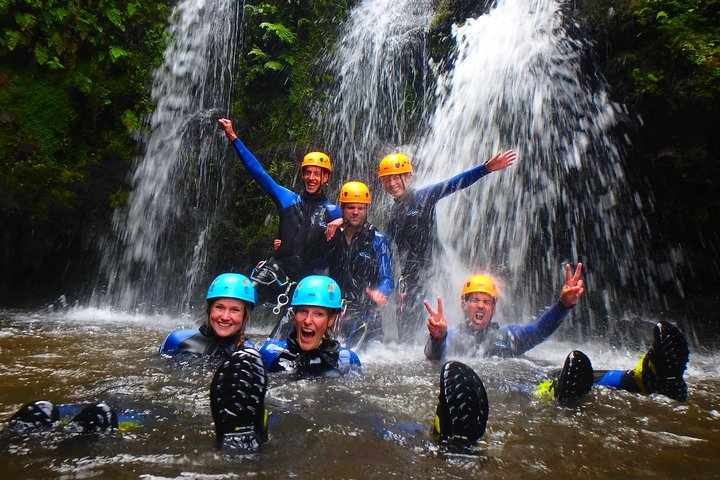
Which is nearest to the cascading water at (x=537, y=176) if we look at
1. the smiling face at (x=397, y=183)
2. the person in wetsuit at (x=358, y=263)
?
the smiling face at (x=397, y=183)

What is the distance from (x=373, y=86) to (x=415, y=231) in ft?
14.1

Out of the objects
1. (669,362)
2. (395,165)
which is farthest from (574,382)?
(395,165)

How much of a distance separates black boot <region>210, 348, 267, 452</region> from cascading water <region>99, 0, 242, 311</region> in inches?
302

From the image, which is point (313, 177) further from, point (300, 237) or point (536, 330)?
point (536, 330)

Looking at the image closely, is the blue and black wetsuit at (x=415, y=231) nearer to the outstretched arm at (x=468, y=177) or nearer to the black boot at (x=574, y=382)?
the outstretched arm at (x=468, y=177)

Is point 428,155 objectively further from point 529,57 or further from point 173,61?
point 173,61

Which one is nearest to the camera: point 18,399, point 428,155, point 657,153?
point 18,399

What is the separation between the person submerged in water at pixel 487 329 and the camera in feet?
17.0

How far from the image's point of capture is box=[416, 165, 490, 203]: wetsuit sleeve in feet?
20.8

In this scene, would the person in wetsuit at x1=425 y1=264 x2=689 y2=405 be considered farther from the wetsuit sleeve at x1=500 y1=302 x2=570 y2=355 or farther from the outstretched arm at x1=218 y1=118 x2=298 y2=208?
the outstretched arm at x1=218 y1=118 x2=298 y2=208

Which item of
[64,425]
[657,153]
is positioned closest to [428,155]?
[657,153]

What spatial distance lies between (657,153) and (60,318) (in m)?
9.28

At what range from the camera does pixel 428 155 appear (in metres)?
8.74

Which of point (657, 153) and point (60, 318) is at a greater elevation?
point (657, 153)
